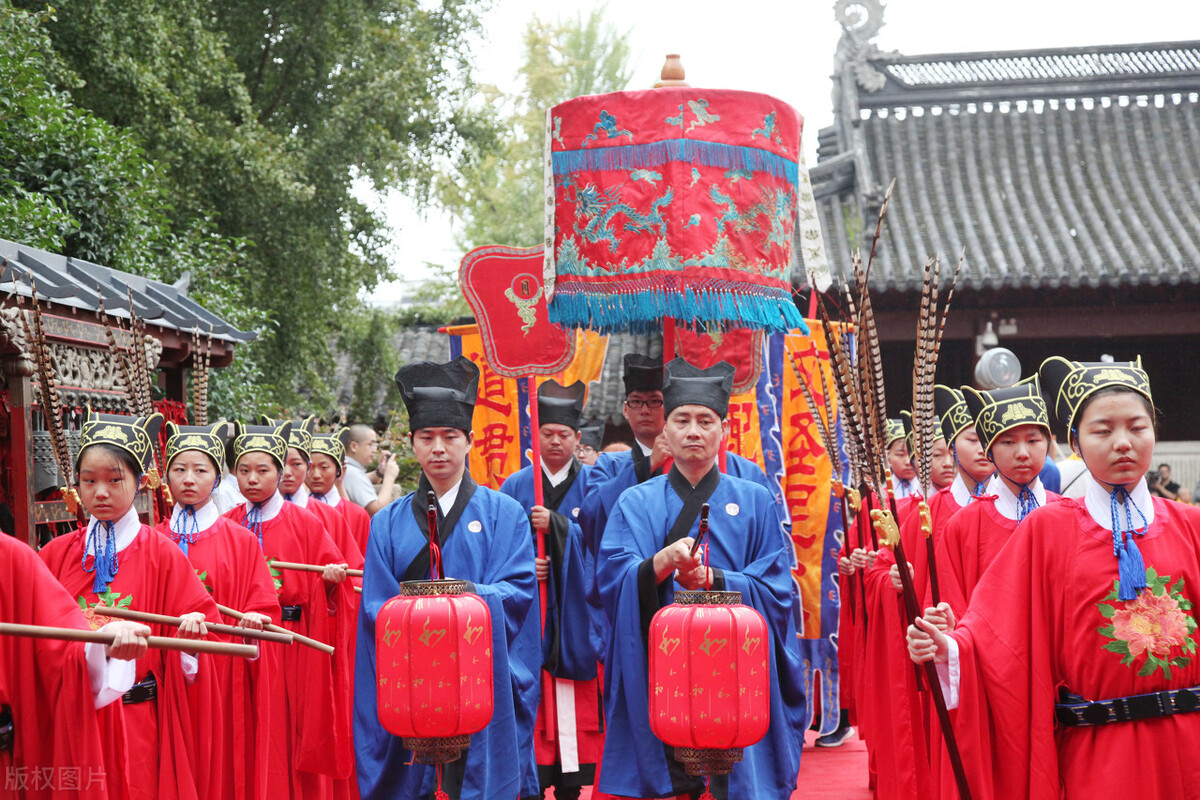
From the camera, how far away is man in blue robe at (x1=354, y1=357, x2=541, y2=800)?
15.3 feet

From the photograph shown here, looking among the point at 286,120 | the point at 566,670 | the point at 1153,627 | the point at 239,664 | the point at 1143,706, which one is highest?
the point at 286,120

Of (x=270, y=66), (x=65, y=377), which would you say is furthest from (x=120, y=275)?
(x=270, y=66)

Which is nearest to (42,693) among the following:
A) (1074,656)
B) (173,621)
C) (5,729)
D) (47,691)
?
(47,691)

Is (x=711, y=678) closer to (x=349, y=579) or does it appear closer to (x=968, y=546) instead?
(x=968, y=546)

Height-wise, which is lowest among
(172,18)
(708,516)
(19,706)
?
(19,706)

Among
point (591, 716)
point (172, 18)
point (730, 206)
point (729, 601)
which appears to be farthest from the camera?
point (172, 18)

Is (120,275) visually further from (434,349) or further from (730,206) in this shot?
(434,349)

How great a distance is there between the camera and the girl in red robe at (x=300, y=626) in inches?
236

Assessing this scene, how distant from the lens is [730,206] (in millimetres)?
5363

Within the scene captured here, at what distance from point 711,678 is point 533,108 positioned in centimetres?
2327

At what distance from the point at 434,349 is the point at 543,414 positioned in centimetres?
1440

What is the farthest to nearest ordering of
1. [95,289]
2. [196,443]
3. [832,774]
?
[832,774] → [95,289] → [196,443]

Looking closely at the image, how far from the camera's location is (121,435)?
15.4 ft

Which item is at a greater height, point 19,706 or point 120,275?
point 120,275
